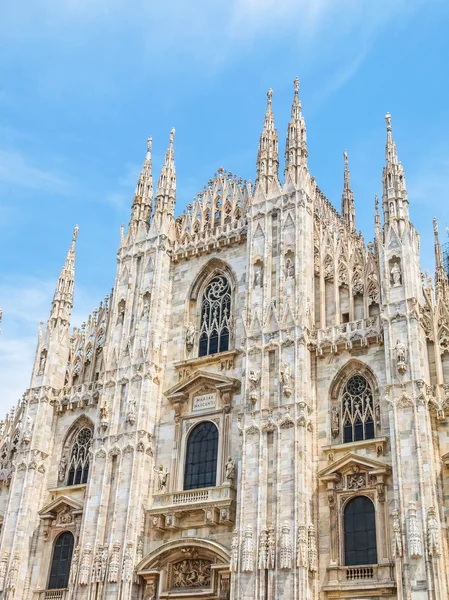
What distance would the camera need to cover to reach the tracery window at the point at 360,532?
894 inches

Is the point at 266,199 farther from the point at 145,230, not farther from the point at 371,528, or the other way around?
the point at 371,528

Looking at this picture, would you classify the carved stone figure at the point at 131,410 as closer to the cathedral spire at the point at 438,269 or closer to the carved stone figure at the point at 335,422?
the carved stone figure at the point at 335,422

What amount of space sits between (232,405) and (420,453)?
7599 mm

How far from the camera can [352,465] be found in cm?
2377

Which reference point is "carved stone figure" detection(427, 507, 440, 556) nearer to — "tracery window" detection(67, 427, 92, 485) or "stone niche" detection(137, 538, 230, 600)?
"stone niche" detection(137, 538, 230, 600)

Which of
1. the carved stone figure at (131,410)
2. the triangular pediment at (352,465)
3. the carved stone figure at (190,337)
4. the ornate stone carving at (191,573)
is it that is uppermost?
the carved stone figure at (190,337)

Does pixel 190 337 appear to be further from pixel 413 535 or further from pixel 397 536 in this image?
pixel 413 535

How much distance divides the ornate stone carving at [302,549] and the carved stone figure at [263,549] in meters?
1.11

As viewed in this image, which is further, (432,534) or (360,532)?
(360,532)

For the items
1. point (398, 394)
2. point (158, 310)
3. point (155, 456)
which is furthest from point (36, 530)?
point (398, 394)

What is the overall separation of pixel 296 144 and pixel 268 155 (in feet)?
4.30

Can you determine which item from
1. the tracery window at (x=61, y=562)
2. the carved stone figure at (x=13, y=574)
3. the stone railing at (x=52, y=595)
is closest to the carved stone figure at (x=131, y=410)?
the tracery window at (x=61, y=562)

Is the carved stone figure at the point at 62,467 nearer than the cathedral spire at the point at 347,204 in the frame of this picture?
Yes

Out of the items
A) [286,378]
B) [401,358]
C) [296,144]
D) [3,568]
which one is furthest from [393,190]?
[3,568]
